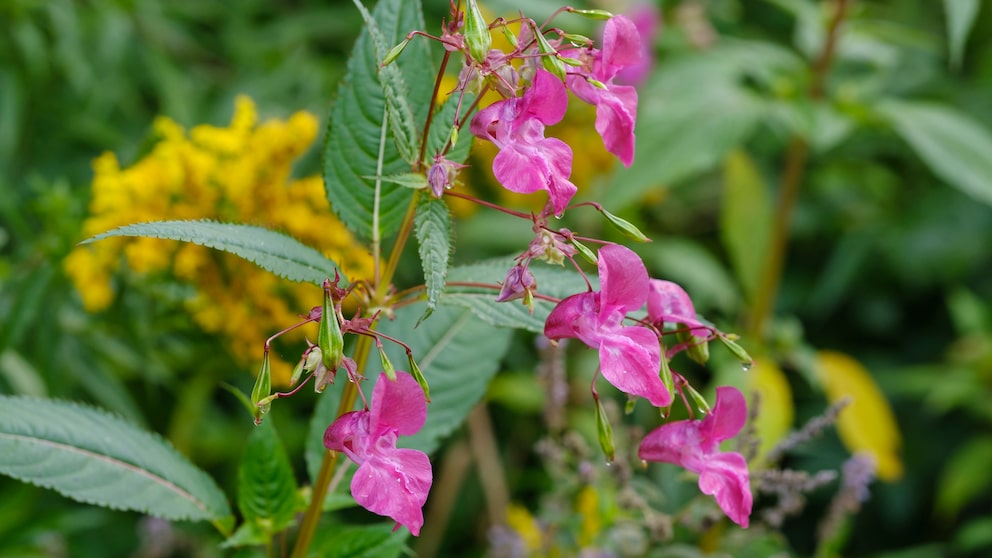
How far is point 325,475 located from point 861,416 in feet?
3.65

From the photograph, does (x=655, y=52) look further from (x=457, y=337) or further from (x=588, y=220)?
(x=457, y=337)

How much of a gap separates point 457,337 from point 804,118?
648 mm

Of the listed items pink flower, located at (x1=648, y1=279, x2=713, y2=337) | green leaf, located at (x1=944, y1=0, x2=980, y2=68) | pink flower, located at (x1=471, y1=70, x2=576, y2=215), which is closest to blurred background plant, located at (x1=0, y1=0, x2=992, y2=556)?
green leaf, located at (x1=944, y1=0, x2=980, y2=68)

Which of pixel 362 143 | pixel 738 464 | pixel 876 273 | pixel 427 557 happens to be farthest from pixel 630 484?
pixel 876 273

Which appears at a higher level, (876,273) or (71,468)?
(71,468)

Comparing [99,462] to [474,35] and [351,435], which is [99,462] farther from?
[474,35]

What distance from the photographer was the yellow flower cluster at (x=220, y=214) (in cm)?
108

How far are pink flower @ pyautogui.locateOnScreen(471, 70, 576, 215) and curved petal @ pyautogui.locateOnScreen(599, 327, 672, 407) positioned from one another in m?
0.08

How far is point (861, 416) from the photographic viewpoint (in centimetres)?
149

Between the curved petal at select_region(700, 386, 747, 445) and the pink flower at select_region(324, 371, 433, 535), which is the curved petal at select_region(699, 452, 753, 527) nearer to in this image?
the curved petal at select_region(700, 386, 747, 445)

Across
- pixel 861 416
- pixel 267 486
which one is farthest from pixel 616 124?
pixel 861 416

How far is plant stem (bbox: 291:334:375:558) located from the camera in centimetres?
60

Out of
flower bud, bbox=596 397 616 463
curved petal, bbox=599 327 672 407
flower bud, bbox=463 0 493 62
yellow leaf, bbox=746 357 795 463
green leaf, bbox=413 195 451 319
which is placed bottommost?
yellow leaf, bbox=746 357 795 463

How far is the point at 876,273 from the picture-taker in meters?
1.84
